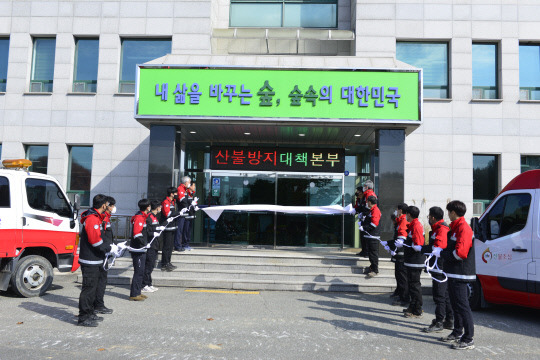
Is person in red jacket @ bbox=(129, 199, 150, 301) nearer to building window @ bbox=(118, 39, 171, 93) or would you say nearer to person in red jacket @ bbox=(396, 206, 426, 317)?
person in red jacket @ bbox=(396, 206, 426, 317)

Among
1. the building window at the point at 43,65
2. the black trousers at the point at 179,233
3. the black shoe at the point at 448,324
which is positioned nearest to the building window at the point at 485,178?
the black shoe at the point at 448,324

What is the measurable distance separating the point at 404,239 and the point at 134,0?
14.7m

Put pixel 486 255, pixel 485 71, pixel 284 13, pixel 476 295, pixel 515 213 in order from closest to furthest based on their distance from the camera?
pixel 515 213 → pixel 486 255 → pixel 476 295 → pixel 485 71 → pixel 284 13

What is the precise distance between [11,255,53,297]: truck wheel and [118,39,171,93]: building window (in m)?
9.78

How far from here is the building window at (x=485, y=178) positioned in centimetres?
1557

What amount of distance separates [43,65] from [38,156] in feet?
12.7

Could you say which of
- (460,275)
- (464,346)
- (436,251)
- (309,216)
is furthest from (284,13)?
(464,346)

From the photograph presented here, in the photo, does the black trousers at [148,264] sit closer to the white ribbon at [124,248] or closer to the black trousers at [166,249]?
the white ribbon at [124,248]

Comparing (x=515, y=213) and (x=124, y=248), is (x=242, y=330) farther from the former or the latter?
(x=515, y=213)

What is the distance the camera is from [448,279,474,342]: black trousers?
5664mm

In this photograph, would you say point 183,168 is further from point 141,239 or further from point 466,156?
point 466,156

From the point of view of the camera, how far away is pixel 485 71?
629 inches

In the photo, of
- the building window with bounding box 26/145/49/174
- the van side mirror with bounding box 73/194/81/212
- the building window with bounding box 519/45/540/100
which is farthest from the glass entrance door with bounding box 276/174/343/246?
the building window with bounding box 26/145/49/174

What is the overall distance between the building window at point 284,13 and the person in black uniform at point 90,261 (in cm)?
1317
